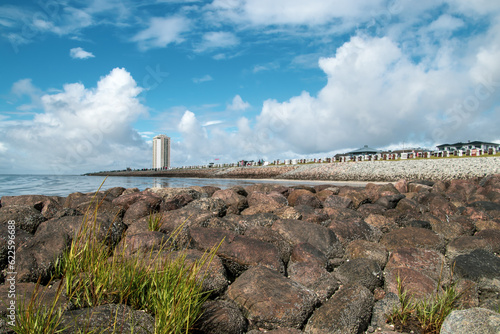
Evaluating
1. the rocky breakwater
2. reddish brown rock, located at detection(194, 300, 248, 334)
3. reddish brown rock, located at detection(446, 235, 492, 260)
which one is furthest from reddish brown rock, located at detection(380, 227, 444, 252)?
reddish brown rock, located at detection(194, 300, 248, 334)

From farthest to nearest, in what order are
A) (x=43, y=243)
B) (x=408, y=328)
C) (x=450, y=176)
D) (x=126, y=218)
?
(x=450, y=176) < (x=126, y=218) < (x=43, y=243) < (x=408, y=328)

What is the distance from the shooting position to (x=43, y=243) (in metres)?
4.59

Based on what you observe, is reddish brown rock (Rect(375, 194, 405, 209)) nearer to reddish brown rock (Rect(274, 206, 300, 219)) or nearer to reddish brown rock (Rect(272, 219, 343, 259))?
reddish brown rock (Rect(274, 206, 300, 219))

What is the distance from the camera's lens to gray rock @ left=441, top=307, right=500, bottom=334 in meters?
3.15

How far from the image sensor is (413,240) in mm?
6227

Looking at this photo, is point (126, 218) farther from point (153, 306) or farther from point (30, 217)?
point (153, 306)

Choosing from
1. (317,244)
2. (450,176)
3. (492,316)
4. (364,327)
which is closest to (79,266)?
(364,327)

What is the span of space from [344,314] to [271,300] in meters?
0.86

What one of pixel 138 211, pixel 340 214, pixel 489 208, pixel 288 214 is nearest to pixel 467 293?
pixel 340 214

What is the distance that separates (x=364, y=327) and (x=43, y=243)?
456 centimetres

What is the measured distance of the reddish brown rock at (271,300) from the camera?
3.51 m

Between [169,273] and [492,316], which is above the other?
[169,273]

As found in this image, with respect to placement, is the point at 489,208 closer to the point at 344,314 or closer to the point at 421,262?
the point at 421,262

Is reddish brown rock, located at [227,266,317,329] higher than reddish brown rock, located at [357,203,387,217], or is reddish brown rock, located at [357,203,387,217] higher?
reddish brown rock, located at [357,203,387,217]
